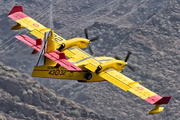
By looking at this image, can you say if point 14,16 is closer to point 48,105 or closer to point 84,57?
point 84,57

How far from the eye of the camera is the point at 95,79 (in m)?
92.8

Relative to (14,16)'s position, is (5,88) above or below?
below

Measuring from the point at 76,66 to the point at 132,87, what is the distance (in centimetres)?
868

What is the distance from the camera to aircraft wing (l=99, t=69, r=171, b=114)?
278ft

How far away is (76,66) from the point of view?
86438 millimetres

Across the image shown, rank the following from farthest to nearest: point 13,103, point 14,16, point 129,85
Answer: point 13,103
point 14,16
point 129,85

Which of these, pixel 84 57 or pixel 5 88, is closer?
pixel 84 57

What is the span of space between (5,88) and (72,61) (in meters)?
81.5

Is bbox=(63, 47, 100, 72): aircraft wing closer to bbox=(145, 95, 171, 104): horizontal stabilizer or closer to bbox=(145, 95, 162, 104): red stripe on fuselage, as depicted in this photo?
bbox=(145, 95, 162, 104): red stripe on fuselage

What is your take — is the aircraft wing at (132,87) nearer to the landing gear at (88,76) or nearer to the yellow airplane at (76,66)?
the yellow airplane at (76,66)

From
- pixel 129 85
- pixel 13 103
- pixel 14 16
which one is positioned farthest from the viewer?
pixel 13 103

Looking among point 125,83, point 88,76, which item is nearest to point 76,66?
point 88,76

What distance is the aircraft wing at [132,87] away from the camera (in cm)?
8488

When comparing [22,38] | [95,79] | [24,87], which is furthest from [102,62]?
[24,87]
